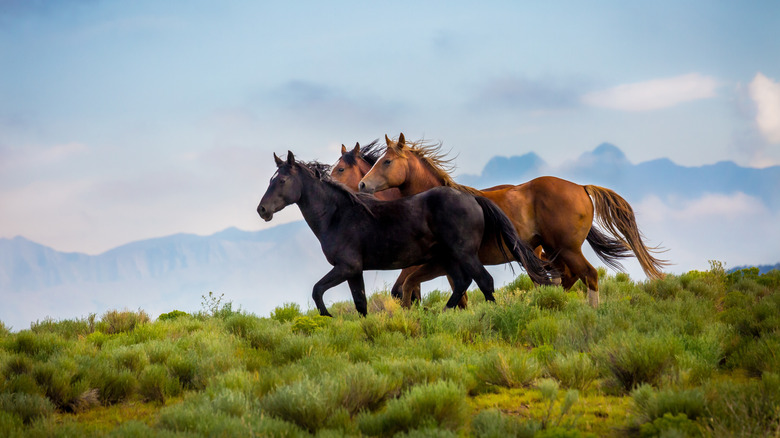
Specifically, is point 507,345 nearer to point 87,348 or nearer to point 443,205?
point 443,205

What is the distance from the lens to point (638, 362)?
5797mm

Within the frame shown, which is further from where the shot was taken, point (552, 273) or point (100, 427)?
point (552, 273)

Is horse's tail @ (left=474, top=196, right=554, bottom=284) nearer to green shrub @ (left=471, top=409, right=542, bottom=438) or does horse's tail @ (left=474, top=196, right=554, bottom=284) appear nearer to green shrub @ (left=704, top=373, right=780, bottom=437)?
green shrub @ (left=704, top=373, right=780, bottom=437)

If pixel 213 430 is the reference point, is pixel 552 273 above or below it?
above

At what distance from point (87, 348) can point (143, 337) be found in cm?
102

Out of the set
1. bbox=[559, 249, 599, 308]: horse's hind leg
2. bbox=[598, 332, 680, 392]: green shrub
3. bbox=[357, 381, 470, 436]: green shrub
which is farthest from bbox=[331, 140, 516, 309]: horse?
bbox=[357, 381, 470, 436]: green shrub

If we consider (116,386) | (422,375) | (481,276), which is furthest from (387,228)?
(116,386)

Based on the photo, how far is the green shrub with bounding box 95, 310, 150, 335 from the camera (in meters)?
10.2

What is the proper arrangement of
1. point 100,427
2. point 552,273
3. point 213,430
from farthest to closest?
1. point 552,273
2. point 100,427
3. point 213,430

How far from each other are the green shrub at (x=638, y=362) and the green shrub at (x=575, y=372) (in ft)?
0.63

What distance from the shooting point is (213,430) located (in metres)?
4.64

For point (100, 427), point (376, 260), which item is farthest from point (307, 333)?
point (100, 427)

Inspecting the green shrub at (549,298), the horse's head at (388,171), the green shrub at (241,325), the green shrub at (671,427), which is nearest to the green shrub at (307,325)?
the green shrub at (241,325)

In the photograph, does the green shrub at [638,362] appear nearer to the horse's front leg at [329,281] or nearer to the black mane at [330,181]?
the horse's front leg at [329,281]
